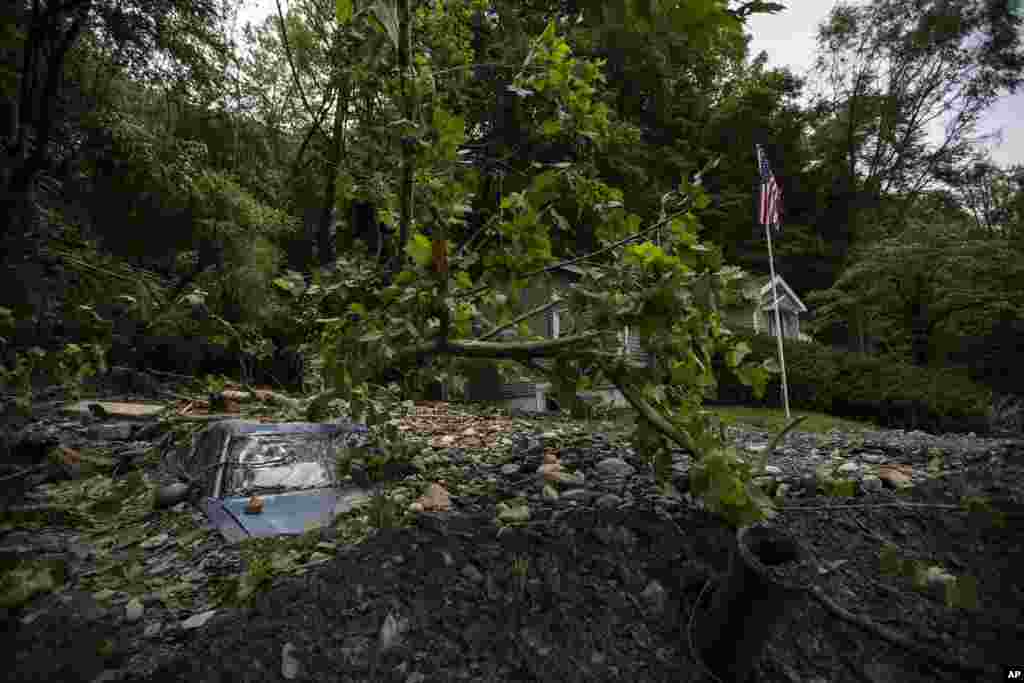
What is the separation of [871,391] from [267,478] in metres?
13.6

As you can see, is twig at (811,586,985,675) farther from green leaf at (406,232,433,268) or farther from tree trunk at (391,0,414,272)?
tree trunk at (391,0,414,272)

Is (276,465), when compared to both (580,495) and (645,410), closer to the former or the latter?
(580,495)

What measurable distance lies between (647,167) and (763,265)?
27.1ft

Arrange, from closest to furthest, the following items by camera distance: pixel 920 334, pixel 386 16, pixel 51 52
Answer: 1. pixel 386 16
2. pixel 51 52
3. pixel 920 334

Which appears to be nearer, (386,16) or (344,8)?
(386,16)

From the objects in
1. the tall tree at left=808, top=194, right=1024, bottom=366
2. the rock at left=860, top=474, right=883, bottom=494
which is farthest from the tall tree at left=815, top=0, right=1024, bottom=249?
the rock at left=860, top=474, right=883, bottom=494

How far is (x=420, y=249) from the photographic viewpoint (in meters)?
1.52

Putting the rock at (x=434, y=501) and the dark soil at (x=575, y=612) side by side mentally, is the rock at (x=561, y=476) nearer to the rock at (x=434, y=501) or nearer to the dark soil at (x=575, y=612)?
the dark soil at (x=575, y=612)

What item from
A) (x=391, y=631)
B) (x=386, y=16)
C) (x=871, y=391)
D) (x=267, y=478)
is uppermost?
(x=386, y=16)

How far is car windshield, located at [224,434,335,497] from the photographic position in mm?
2723

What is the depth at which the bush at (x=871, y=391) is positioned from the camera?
11281 mm

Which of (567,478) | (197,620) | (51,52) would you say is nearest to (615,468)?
(567,478)

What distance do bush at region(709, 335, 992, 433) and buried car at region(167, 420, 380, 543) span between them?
36.3 ft

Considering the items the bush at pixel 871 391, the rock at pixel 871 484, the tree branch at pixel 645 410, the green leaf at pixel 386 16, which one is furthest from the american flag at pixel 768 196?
the green leaf at pixel 386 16
